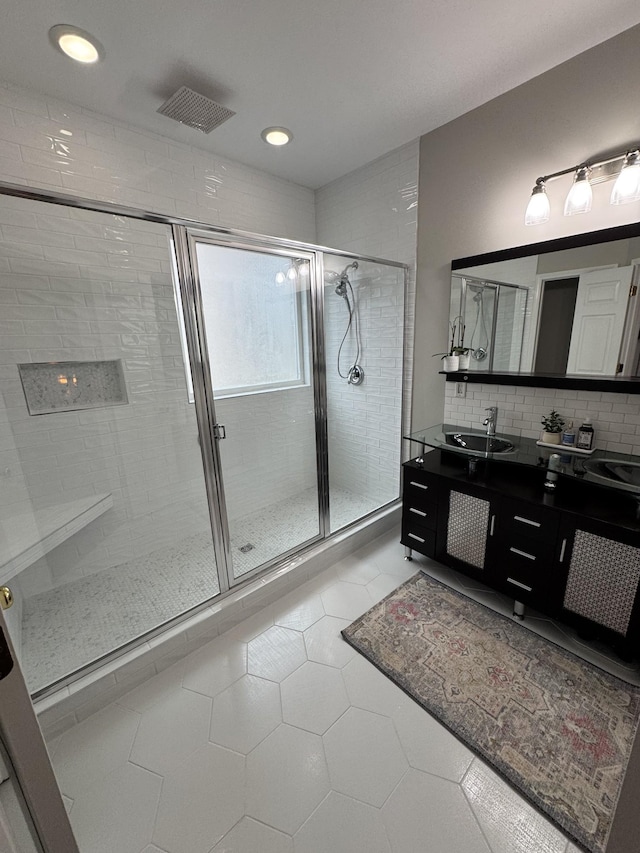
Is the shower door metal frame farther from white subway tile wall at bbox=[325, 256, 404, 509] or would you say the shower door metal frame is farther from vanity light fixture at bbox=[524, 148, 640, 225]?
vanity light fixture at bbox=[524, 148, 640, 225]

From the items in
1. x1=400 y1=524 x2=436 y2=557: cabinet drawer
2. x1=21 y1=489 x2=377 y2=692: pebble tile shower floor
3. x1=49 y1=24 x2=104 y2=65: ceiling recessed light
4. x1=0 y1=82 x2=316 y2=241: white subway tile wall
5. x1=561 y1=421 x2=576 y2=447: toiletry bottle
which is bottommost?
x1=21 y1=489 x2=377 y2=692: pebble tile shower floor

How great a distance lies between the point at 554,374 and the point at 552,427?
300 millimetres

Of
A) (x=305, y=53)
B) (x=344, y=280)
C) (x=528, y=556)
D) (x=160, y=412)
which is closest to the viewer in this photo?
(x=305, y=53)

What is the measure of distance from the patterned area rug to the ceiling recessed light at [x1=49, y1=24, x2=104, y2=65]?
9.51 feet

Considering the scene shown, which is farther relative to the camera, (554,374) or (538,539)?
(554,374)

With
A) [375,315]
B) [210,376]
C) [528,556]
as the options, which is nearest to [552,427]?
[528,556]

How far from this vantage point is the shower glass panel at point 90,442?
180 centimetres

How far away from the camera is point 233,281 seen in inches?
96.6

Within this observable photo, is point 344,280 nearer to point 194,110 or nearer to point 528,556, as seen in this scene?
point 194,110

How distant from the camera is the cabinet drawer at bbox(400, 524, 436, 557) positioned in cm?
222

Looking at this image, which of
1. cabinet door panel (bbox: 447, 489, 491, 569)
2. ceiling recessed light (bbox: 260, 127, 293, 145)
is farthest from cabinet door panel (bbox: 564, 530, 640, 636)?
ceiling recessed light (bbox: 260, 127, 293, 145)

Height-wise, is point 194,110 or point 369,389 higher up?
point 194,110

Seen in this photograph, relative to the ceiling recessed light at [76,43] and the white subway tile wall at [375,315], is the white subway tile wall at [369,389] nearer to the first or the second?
the white subway tile wall at [375,315]

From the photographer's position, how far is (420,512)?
7.37ft
